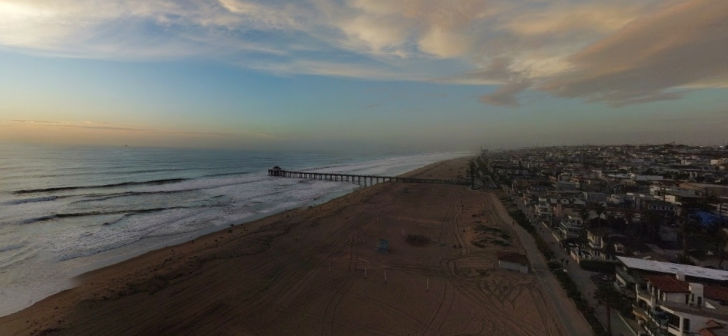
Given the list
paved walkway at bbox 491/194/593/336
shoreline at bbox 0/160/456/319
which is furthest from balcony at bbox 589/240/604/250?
shoreline at bbox 0/160/456/319

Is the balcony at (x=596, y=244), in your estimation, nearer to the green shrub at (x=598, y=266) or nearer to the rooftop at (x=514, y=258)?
the green shrub at (x=598, y=266)


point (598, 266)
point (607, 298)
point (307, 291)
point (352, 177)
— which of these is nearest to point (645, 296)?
point (607, 298)

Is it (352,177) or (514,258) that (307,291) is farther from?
(352,177)

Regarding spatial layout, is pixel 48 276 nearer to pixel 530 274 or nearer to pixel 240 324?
pixel 240 324

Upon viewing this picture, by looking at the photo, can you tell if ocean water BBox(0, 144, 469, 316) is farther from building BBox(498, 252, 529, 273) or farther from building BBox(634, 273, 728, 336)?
building BBox(634, 273, 728, 336)

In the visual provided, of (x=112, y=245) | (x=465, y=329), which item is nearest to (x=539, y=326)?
(x=465, y=329)
